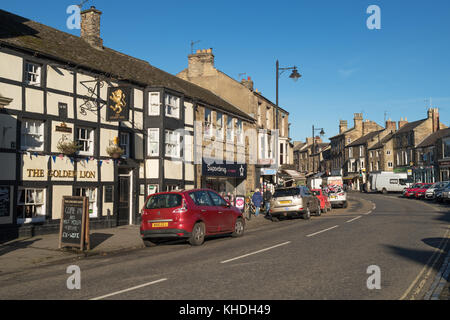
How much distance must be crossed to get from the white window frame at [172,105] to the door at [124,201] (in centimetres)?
438

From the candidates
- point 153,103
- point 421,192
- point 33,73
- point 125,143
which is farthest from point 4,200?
point 421,192

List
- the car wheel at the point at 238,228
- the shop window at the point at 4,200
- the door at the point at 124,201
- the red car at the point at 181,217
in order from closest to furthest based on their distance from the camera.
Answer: the red car at the point at 181,217 < the shop window at the point at 4,200 < the car wheel at the point at 238,228 < the door at the point at 124,201

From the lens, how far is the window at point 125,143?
20.8 m

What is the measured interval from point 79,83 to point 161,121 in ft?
16.4

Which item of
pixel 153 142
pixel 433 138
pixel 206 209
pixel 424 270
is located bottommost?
pixel 424 270

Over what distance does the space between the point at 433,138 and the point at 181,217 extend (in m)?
60.8

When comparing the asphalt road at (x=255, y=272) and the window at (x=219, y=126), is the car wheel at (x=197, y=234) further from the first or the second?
the window at (x=219, y=126)

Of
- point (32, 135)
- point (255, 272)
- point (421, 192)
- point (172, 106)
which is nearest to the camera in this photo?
point (255, 272)

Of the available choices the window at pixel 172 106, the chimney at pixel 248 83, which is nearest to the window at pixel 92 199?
the window at pixel 172 106

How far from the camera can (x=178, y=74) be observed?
37.5 metres

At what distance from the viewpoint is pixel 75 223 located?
12.5 m

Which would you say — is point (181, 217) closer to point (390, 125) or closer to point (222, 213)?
point (222, 213)

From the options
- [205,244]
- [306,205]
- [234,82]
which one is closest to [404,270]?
[205,244]
